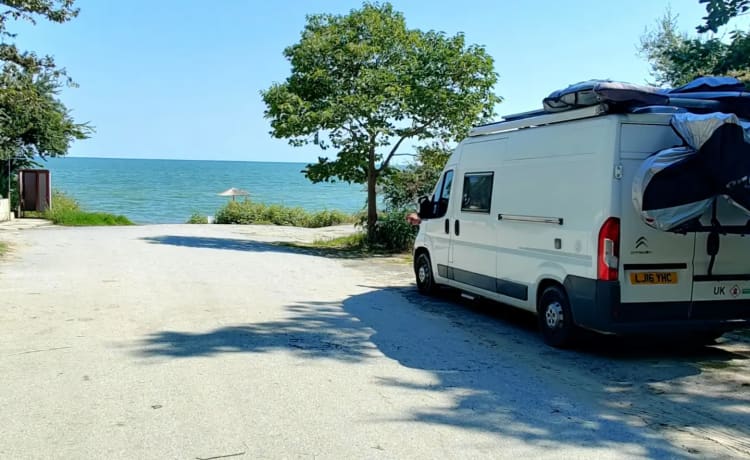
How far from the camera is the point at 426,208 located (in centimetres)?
1114

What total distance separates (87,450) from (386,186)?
17.2m

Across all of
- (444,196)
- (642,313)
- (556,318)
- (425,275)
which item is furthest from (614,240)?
(425,275)

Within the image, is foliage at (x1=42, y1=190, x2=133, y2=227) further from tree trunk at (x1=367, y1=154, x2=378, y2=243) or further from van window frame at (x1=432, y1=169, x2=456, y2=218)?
van window frame at (x1=432, y1=169, x2=456, y2=218)

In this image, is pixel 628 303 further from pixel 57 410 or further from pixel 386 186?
pixel 386 186

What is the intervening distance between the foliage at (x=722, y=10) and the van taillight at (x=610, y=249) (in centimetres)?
599

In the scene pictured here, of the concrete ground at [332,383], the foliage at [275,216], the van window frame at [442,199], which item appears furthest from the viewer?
the foliage at [275,216]

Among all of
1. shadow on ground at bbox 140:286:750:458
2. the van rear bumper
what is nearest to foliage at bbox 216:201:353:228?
shadow on ground at bbox 140:286:750:458

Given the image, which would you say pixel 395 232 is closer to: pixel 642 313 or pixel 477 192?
pixel 477 192

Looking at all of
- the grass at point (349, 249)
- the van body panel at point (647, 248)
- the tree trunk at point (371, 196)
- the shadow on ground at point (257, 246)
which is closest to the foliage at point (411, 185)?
the tree trunk at point (371, 196)

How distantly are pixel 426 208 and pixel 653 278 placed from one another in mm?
4749

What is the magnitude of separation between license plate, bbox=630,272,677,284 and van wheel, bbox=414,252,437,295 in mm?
4564

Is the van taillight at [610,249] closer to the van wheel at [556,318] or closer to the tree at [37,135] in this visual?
the van wheel at [556,318]

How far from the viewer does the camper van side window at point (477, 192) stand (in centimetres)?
921

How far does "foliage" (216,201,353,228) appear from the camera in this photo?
112 ft
